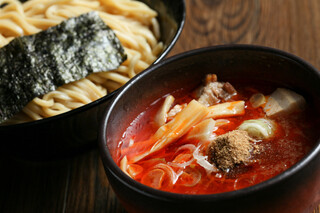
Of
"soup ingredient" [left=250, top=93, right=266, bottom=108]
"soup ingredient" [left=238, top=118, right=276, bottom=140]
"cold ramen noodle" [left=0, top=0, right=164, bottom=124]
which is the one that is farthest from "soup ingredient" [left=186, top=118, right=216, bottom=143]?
"cold ramen noodle" [left=0, top=0, right=164, bottom=124]

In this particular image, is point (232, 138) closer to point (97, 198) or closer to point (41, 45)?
point (97, 198)

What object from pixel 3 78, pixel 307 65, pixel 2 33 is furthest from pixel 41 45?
pixel 307 65

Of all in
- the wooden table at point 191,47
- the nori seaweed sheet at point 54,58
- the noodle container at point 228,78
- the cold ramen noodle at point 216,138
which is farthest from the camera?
the nori seaweed sheet at point 54,58

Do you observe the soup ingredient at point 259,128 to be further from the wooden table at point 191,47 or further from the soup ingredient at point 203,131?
the wooden table at point 191,47

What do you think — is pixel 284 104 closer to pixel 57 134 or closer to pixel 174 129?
pixel 174 129

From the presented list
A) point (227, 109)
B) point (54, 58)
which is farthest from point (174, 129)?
point (54, 58)

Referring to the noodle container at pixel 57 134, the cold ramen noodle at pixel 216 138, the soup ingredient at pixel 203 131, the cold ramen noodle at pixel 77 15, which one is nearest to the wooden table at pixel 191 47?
the noodle container at pixel 57 134

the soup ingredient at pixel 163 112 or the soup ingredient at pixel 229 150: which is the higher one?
the soup ingredient at pixel 229 150
